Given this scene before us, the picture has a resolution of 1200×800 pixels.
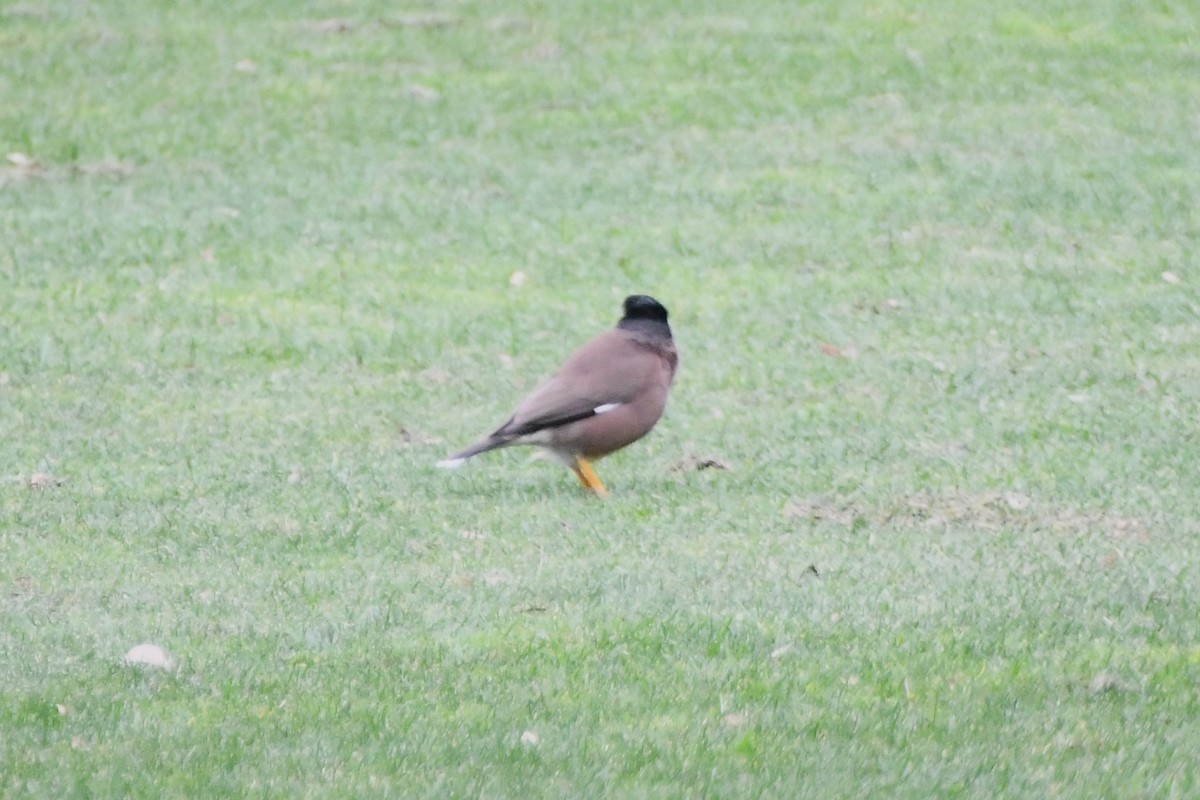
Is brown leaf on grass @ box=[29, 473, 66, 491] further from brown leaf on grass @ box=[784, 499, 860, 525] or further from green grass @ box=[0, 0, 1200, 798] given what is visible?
brown leaf on grass @ box=[784, 499, 860, 525]

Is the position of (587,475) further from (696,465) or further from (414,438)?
(414,438)

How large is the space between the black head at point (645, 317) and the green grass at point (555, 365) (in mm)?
680

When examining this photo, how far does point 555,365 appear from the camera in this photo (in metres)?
12.0

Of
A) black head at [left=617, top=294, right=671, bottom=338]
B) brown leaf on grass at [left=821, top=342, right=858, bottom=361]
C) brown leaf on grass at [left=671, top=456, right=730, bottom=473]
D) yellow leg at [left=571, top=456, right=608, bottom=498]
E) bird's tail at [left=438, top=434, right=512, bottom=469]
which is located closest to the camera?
bird's tail at [left=438, top=434, right=512, bottom=469]

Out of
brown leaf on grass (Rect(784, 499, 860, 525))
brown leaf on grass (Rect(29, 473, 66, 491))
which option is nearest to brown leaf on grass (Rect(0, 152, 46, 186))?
brown leaf on grass (Rect(29, 473, 66, 491))

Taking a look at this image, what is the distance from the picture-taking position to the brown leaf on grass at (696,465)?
9.79 metres

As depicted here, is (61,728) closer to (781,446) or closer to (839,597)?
(839,597)

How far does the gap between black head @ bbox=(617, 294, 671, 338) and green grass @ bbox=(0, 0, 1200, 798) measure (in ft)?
2.23

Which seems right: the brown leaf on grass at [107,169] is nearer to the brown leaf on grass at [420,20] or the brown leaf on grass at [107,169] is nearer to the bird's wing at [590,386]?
the brown leaf on grass at [420,20]

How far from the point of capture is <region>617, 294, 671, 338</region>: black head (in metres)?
9.68

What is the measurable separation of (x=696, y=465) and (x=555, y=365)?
7.74 feet

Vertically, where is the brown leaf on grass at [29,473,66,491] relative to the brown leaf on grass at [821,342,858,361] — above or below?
above

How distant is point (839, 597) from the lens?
735 cm

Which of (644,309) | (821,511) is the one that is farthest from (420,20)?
(821,511)
